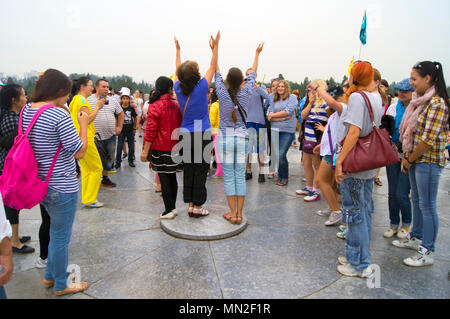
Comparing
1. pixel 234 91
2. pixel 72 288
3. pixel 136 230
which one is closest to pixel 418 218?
pixel 234 91

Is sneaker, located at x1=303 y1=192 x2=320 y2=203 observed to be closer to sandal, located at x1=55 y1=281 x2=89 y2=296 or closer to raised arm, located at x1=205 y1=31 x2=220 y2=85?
raised arm, located at x1=205 y1=31 x2=220 y2=85

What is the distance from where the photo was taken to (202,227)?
13.5 ft

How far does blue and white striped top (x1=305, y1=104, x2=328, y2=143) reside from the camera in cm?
532

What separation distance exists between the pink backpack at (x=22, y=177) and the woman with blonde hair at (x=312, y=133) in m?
4.07

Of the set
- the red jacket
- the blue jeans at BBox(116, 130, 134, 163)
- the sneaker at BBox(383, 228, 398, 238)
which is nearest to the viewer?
the red jacket

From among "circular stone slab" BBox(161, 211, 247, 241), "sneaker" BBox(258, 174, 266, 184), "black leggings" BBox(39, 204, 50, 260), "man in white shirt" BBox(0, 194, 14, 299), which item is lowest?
"circular stone slab" BBox(161, 211, 247, 241)

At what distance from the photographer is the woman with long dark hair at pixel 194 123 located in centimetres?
385

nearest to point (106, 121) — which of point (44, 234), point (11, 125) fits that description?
point (11, 125)

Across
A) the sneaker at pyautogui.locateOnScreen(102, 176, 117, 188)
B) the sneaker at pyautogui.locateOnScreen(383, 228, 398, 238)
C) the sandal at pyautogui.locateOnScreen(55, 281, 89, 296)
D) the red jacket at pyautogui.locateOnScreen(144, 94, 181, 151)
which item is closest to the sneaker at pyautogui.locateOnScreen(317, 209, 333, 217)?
the sneaker at pyautogui.locateOnScreen(383, 228, 398, 238)

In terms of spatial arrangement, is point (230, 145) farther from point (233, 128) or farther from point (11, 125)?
point (11, 125)

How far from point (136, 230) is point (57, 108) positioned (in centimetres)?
215

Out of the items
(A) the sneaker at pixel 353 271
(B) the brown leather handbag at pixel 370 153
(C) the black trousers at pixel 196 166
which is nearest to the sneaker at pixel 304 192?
(C) the black trousers at pixel 196 166

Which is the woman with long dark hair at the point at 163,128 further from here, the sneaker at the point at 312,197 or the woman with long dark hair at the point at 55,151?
the sneaker at the point at 312,197

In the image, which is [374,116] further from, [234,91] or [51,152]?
[51,152]
